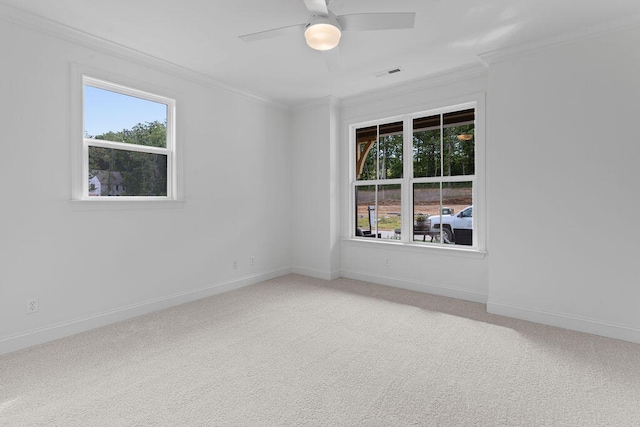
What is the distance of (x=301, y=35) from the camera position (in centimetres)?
309

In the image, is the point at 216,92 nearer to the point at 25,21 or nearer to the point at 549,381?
the point at 25,21

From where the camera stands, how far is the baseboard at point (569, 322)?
9.42 feet

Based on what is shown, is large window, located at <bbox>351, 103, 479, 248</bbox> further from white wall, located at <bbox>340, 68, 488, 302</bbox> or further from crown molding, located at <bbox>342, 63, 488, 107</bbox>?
crown molding, located at <bbox>342, 63, 488, 107</bbox>

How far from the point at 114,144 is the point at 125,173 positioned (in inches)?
11.9

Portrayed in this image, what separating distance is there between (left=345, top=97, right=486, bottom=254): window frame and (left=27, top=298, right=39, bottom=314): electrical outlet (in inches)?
145

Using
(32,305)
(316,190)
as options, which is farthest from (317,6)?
(32,305)

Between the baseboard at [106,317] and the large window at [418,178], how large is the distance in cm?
212

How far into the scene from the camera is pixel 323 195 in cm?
505

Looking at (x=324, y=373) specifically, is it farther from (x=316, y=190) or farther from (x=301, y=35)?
(x=316, y=190)

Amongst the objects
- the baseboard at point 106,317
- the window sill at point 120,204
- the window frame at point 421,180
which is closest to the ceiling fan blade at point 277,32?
the window sill at point 120,204

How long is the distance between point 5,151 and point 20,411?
1.93 metres

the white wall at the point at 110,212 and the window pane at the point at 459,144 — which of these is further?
the window pane at the point at 459,144

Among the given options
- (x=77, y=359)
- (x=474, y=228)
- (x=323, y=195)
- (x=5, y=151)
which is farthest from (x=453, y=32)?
(x=77, y=359)

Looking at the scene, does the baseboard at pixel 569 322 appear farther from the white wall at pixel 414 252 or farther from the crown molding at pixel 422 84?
the crown molding at pixel 422 84
